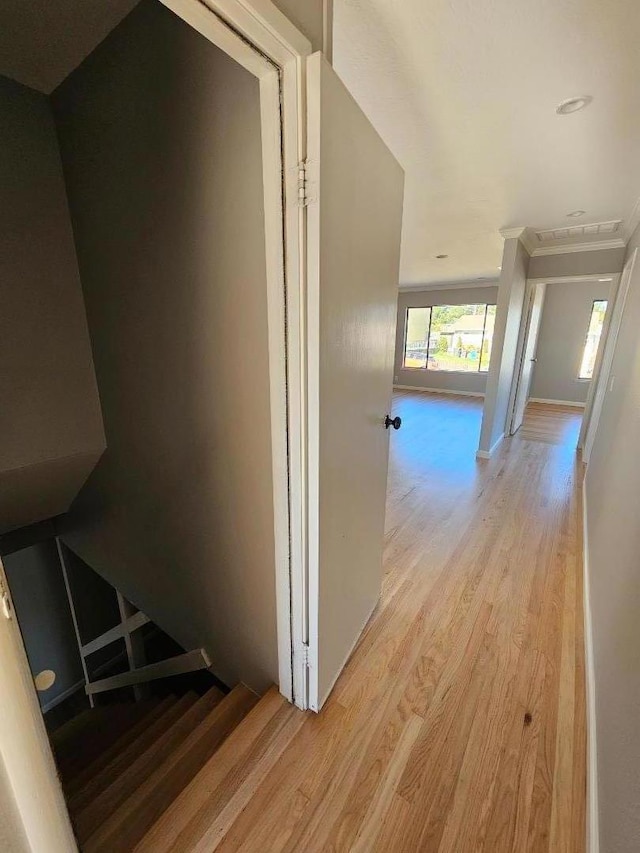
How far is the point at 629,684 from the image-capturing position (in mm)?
970

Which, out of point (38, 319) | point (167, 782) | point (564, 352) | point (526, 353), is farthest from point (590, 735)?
point (564, 352)

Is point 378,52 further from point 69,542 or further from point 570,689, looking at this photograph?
point 69,542

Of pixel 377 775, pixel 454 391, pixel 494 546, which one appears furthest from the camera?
pixel 454 391

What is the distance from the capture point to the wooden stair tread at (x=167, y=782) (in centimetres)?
112

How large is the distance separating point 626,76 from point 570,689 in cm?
261

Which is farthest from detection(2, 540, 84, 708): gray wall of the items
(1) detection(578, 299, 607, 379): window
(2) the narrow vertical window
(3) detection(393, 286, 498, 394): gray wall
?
(1) detection(578, 299, 607, 379): window

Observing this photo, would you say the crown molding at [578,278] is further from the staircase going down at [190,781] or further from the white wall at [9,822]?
the white wall at [9,822]

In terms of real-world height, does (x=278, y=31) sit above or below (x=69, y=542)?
above

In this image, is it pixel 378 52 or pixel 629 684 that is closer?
pixel 629 684

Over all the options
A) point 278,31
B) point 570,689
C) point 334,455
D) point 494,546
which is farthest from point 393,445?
point 278,31

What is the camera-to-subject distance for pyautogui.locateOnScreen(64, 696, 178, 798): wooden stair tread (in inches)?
74.7

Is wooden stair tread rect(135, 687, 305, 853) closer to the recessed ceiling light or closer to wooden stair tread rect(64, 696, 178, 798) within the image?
wooden stair tread rect(64, 696, 178, 798)

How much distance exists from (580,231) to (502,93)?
260 centimetres

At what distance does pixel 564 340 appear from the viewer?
22.0 ft
